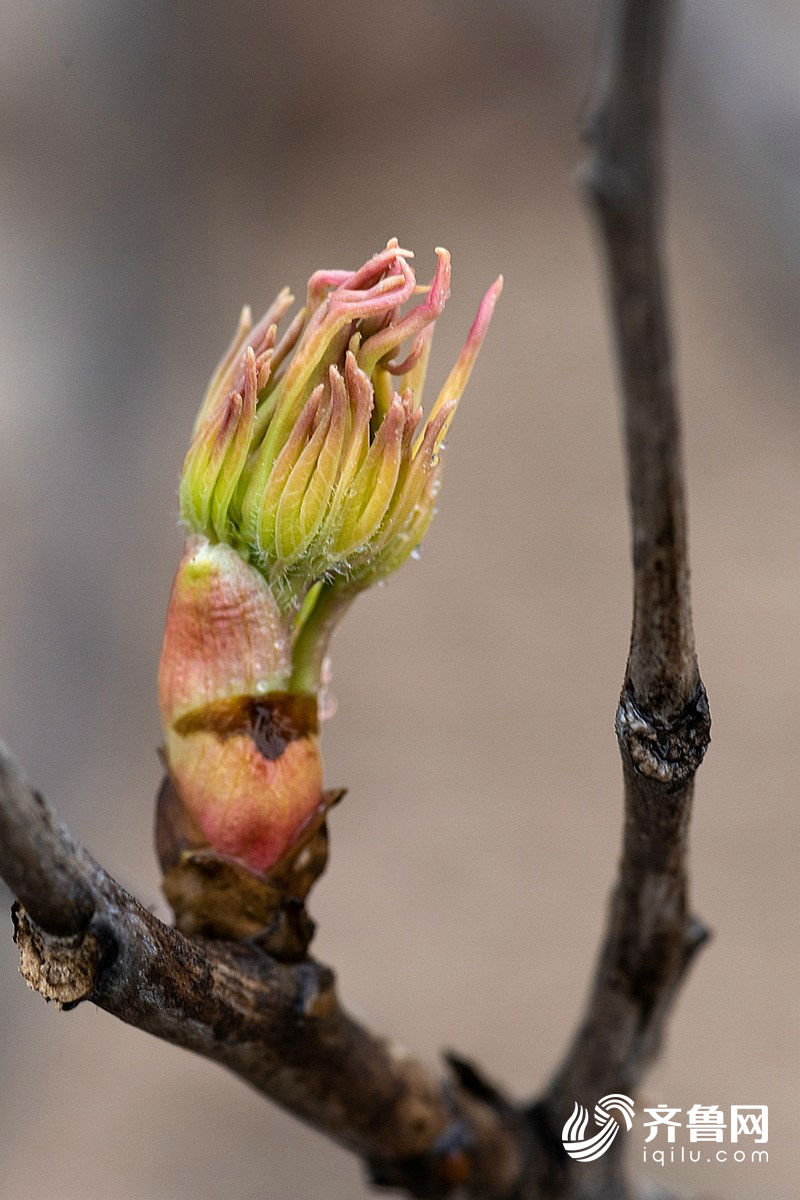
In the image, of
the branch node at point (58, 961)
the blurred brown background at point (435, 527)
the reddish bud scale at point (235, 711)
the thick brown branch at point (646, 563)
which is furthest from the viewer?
the blurred brown background at point (435, 527)

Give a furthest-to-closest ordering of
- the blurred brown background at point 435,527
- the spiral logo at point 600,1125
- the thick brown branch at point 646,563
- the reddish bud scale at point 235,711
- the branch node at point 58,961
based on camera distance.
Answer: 1. the blurred brown background at point 435,527
2. the spiral logo at point 600,1125
3. the reddish bud scale at point 235,711
4. the branch node at point 58,961
5. the thick brown branch at point 646,563

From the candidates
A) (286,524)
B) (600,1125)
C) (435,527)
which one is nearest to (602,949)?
(600,1125)

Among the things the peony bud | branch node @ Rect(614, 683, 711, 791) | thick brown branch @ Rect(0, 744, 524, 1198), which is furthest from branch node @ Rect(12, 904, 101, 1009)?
branch node @ Rect(614, 683, 711, 791)

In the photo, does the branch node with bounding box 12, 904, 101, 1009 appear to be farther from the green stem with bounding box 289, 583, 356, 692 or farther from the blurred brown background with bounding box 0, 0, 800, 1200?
the blurred brown background with bounding box 0, 0, 800, 1200

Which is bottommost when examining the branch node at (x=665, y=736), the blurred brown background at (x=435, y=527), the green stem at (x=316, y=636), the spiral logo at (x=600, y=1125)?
the spiral logo at (x=600, y=1125)

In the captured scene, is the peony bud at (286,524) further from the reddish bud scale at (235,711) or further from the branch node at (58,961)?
the branch node at (58,961)

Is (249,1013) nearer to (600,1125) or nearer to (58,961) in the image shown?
(58,961)

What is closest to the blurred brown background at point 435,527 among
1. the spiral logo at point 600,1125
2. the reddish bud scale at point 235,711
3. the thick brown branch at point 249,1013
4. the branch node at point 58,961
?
the spiral logo at point 600,1125
